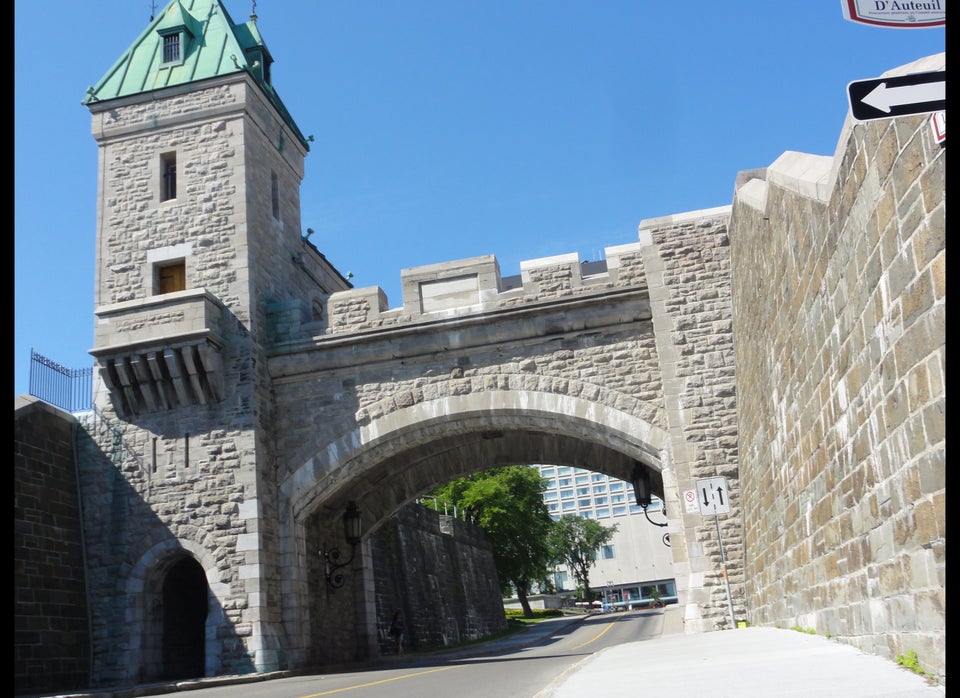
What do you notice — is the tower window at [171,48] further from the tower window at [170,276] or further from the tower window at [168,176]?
the tower window at [170,276]

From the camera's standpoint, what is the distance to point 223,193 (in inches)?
639

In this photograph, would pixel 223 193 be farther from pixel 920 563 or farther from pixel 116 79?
pixel 920 563

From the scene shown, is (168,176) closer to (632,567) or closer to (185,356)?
(185,356)

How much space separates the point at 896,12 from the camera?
321cm

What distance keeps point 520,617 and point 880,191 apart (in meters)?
45.8

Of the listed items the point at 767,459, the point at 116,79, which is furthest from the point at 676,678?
the point at 116,79

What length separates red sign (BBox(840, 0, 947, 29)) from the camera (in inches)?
126

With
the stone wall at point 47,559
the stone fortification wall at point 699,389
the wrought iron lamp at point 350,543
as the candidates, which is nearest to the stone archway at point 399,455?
the wrought iron lamp at point 350,543

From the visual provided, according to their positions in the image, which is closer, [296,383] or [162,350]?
[162,350]

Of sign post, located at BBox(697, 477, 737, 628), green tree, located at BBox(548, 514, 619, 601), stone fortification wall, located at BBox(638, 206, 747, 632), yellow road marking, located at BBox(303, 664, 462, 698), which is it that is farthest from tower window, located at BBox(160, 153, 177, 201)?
green tree, located at BBox(548, 514, 619, 601)

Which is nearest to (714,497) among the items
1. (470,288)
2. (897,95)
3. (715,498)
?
(715,498)

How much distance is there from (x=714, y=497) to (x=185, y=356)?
28.3 feet

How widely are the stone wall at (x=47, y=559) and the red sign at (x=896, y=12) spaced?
45.8 feet

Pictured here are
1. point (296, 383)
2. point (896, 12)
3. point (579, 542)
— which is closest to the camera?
point (896, 12)
